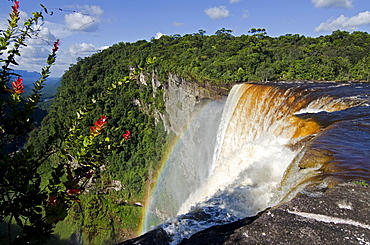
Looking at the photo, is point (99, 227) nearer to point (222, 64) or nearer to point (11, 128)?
point (222, 64)

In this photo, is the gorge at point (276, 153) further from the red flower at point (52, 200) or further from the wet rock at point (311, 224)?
the red flower at point (52, 200)

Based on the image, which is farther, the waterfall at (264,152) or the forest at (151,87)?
the forest at (151,87)

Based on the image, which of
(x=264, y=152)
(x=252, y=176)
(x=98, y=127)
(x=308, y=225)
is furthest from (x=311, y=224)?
(x=264, y=152)

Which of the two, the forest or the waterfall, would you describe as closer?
the waterfall

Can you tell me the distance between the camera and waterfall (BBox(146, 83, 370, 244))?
173 inches

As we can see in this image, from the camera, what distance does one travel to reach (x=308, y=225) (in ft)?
9.47

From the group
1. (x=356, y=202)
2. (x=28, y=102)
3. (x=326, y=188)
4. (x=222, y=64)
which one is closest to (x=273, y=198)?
(x=326, y=188)

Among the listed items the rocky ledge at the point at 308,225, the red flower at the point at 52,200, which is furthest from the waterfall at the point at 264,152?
the red flower at the point at 52,200

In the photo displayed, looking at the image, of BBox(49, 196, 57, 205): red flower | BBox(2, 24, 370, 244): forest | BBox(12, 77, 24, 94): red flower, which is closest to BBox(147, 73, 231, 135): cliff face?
BBox(2, 24, 370, 244): forest

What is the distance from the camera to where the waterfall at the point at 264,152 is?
4.39 metres

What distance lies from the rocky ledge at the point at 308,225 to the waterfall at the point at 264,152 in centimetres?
46

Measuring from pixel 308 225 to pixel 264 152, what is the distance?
13.3 feet

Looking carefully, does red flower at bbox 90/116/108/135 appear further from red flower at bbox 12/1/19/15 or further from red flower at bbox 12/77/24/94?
red flower at bbox 12/1/19/15

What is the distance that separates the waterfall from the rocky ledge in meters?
0.46
